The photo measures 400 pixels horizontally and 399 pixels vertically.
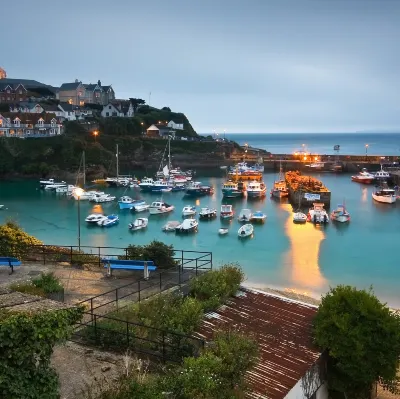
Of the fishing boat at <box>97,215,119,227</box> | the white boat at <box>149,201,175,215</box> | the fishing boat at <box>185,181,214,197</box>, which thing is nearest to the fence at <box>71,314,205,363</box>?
the fishing boat at <box>97,215,119,227</box>

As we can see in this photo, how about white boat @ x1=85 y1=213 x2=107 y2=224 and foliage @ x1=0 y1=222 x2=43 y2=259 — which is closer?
foliage @ x1=0 y1=222 x2=43 y2=259

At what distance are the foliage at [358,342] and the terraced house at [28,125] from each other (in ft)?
321

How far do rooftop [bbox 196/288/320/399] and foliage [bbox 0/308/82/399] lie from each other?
4131 mm

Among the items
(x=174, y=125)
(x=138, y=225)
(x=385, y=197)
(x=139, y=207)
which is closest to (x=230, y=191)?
(x=139, y=207)

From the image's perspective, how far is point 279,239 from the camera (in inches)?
1693

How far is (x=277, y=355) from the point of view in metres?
10.7

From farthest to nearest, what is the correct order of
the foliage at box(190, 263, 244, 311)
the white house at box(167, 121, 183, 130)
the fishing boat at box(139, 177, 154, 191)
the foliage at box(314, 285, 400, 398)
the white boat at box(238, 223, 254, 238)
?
the white house at box(167, 121, 183, 130), the fishing boat at box(139, 177, 154, 191), the white boat at box(238, 223, 254, 238), the foliage at box(190, 263, 244, 311), the foliage at box(314, 285, 400, 398)

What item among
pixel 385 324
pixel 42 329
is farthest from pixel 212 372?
pixel 385 324

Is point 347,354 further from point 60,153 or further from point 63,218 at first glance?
point 60,153

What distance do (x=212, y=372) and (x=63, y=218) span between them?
47959 mm

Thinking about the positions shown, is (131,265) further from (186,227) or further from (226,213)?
(226,213)

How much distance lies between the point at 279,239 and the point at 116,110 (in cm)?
8906

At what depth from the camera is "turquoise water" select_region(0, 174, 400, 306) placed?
31812mm

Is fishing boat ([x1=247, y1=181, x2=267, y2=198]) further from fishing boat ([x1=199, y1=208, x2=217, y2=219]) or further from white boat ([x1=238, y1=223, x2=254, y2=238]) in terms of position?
white boat ([x1=238, y1=223, x2=254, y2=238])
